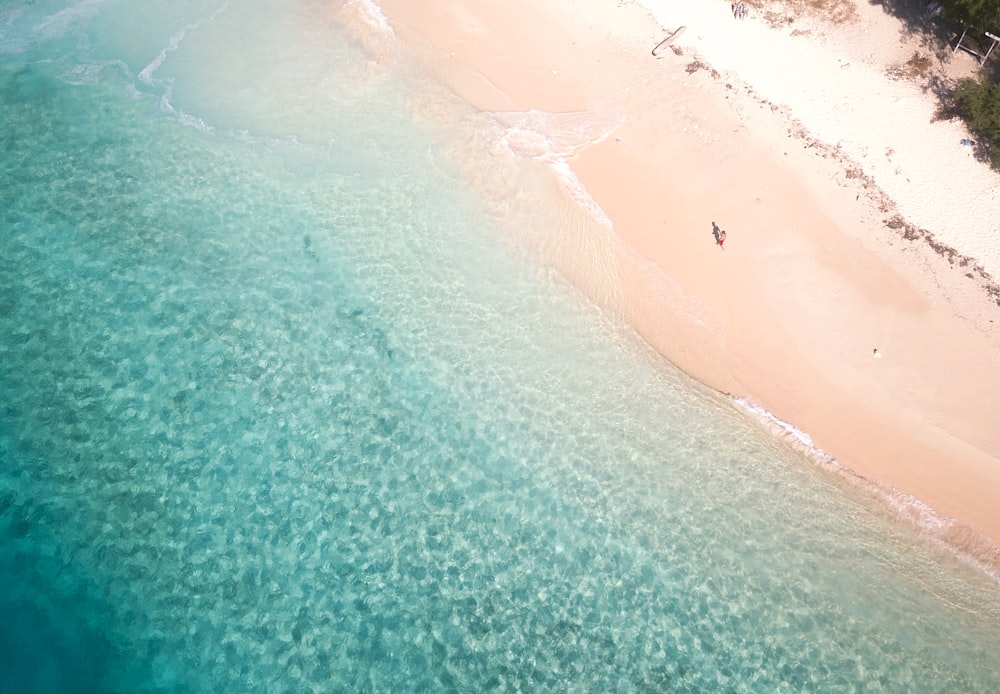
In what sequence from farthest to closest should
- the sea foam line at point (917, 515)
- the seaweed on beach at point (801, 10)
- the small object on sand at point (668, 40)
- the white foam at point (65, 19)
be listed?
1. the white foam at point (65, 19)
2. the seaweed on beach at point (801, 10)
3. the small object on sand at point (668, 40)
4. the sea foam line at point (917, 515)

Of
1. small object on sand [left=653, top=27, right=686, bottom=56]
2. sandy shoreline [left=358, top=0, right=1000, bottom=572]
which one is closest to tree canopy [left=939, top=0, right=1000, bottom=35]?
sandy shoreline [left=358, top=0, right=1000, bottom=572]

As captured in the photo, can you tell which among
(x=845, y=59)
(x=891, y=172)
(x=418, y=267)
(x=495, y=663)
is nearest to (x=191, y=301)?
(x=418, y=267)

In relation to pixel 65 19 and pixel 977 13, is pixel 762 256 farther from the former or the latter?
pixel 65 19

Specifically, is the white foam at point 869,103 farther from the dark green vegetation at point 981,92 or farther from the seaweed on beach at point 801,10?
the dark green vegetation at point 981,92

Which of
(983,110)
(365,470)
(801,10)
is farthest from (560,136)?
(983,110)

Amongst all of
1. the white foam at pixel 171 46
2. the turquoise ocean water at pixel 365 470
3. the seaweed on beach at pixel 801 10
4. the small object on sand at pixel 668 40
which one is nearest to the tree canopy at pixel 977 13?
the seaweed on beach at pixel 801 10

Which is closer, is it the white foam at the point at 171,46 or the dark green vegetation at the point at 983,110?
Answer: the dark green vegetation at the point at 983,110
